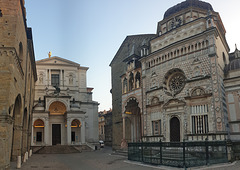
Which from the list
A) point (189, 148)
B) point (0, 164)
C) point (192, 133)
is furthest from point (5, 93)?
point (192, 133)

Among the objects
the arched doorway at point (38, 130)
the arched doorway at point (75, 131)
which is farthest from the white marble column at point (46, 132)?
the arched doorway at point (75, 131)

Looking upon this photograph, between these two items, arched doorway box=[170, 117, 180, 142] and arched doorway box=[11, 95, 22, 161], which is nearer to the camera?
arched doorway box=[11, 95, 22, 161]

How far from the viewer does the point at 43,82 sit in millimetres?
41344

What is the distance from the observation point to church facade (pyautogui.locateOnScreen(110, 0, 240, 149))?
1925 cm

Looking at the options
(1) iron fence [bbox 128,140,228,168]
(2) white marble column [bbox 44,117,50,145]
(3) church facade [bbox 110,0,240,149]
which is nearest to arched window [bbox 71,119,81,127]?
(2) white marble column [bbox 44,117,50,145]

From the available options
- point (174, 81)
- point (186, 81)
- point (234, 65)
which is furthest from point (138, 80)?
point (234, 65)

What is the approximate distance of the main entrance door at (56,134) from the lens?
38.5 meters

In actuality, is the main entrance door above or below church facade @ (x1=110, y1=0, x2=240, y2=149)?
below

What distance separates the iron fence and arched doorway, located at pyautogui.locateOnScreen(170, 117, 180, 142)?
538 cm

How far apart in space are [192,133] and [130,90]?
9.83 m

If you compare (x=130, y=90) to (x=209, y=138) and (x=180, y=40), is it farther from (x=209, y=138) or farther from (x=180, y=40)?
(x=209, y=138)

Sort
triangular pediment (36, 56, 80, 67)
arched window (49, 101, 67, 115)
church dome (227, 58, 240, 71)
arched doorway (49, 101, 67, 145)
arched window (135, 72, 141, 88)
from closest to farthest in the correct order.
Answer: church dome (227, 58, 240, 71) → arched window (135, 72, 141, 88) → arched doorway (49, 101, 67, 145) → arched window (49, 101, 67, 115) → triangular pediment (36, 56, 80, 67)

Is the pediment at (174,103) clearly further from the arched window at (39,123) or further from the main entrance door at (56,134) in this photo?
the arched window at (39,123)

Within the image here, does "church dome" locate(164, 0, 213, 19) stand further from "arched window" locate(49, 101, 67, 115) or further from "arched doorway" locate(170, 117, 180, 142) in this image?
"arched window" locate(49, 101, 67, 115)
